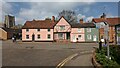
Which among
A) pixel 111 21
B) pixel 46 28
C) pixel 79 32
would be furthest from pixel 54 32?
pixel 111 21

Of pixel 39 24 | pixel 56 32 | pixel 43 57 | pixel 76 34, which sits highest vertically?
pixel 39 24

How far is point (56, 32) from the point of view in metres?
68.7

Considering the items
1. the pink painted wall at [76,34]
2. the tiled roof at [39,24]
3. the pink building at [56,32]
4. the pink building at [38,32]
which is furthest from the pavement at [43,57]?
the tiled roof at [39,24]

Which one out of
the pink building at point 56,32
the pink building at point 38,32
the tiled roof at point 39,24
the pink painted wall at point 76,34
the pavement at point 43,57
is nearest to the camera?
the pavement at point 43,57

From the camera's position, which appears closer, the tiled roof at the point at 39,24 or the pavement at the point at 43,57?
the pavement at the point at 43,57

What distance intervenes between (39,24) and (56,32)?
6309 millimetres

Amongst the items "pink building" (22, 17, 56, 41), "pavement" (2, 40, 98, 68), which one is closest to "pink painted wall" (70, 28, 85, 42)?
"pink building" (22, 17, 56, 41)

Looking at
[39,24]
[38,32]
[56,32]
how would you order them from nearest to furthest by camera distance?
[56,32] → [38,32] → [39,24]

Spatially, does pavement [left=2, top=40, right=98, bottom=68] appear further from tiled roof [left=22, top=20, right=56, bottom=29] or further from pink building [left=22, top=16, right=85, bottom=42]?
tiled roof [left=22, top=20, right=56, bottom=29]

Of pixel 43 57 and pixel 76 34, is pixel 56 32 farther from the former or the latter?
pixel 43 57

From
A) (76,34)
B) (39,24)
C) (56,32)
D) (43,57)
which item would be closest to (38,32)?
(39,24)

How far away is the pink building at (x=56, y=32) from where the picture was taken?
68312 millimetres

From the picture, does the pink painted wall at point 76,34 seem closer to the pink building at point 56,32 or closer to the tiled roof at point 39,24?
the pink building at point 56,32

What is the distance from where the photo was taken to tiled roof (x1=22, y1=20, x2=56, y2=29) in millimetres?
70062
